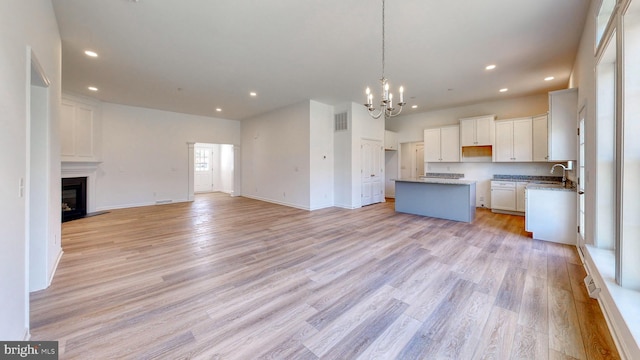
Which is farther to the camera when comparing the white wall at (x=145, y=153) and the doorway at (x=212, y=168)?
the doorway at (x=212, y=168)

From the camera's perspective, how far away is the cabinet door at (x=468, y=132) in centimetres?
660

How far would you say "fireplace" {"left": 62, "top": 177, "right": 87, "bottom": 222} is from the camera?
561 cm

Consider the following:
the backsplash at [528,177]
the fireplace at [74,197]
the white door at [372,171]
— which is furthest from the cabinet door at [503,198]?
the fireplace at [74,197]

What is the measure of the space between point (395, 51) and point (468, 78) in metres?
2.17

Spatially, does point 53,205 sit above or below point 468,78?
below

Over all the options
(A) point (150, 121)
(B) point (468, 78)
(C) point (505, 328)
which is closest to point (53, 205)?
(C) point (505, 328)

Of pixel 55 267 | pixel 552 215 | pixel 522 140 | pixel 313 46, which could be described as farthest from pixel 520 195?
pixel 55 267

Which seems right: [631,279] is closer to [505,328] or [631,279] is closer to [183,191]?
[505,328]

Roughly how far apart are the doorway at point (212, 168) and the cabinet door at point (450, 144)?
8.47 meters

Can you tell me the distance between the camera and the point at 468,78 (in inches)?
192

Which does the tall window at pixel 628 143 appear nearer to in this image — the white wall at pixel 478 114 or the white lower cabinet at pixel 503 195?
the white lower cabinet at pixel 503 195

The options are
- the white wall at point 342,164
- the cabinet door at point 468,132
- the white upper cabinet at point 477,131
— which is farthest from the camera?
the white wall at point 342,164

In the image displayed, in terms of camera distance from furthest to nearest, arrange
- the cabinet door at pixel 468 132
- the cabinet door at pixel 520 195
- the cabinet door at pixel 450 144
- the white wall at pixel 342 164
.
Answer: the cabinet door at pixel 450 144
the white wall at pixel 342 164
the cabinet door at pixel 468 132
the cabinet door at pixel 520 195

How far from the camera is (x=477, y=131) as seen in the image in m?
6.54
